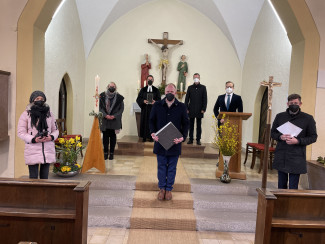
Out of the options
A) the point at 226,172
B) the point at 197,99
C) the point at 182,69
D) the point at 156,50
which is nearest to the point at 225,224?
the point at 226,172

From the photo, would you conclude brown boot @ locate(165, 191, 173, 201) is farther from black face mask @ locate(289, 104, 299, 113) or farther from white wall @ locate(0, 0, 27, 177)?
white wall @ locate(0, 0, 27, 177)

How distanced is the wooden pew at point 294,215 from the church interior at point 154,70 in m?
1.08

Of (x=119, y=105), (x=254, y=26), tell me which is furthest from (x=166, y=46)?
(x=119, y=105)

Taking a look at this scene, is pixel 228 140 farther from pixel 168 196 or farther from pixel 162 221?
pixel 162 221

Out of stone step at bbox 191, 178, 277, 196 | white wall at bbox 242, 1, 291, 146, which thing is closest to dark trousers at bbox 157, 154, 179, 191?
stone step at bbox 191, 178, 277, 196

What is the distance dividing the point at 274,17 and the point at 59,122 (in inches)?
214

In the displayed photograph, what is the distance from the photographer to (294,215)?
7.89ft

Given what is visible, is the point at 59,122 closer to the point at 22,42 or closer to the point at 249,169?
the point at 22,42

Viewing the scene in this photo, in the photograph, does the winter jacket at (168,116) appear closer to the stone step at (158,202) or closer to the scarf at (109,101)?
the stone step at (158,202)

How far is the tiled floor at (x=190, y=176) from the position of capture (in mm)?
3318

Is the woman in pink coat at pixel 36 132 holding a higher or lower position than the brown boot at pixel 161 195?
higher

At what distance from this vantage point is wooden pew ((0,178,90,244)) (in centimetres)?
230

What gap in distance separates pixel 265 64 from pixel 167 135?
4652mm

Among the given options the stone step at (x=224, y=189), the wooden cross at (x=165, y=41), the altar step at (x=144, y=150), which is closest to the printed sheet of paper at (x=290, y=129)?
the stone step at (x=224, y=189)
